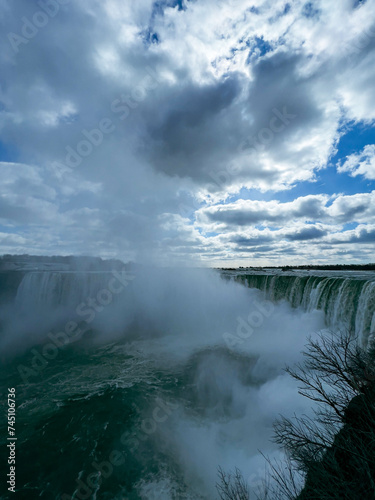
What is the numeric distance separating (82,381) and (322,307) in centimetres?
1901

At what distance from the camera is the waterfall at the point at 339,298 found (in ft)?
44.1

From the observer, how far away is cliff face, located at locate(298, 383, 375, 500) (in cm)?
379

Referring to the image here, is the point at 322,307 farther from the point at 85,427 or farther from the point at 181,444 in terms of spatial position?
the point at 85,427

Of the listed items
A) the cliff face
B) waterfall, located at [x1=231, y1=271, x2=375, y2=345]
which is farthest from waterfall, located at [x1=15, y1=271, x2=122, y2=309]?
the cliff face

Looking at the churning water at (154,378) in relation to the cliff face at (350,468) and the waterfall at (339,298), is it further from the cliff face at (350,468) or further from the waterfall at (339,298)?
the cliff face at (350,468)

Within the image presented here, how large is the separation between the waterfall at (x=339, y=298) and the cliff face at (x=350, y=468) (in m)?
6.70

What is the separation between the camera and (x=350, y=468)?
4.57m

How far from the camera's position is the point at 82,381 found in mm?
14781

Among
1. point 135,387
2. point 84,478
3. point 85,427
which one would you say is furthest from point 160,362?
point 84,478

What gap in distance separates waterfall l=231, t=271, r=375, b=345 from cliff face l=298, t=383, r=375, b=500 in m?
6.70

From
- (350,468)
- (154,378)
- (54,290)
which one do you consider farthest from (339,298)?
(54,290)

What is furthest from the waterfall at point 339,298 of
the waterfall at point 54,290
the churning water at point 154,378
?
the waterfall at point 54,290

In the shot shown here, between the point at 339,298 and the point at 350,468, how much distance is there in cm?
1369

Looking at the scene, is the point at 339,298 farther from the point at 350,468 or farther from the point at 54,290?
the point at 54,290
